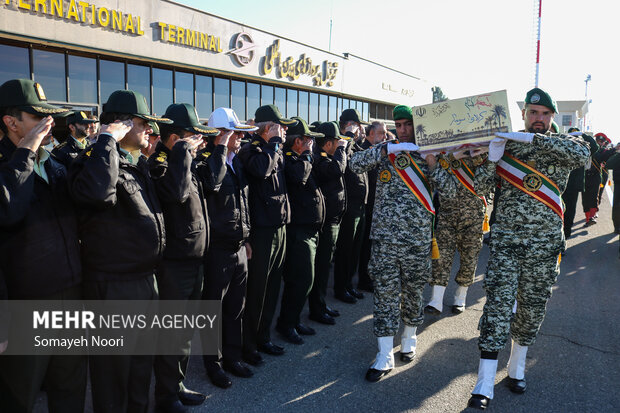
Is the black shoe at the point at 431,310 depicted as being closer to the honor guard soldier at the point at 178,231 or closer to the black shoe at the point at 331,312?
the black shoe at the point at 331,312

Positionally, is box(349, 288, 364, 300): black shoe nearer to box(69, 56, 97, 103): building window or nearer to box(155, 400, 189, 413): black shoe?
box(155, 400, 189, 413): black shoe

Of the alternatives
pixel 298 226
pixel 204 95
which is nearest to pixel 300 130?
pixel 298 226

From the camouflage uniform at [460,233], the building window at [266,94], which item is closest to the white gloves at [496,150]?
the camouflage uniform at [460,233]

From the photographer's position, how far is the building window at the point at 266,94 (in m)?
16.8

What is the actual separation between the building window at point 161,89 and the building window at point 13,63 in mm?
3368

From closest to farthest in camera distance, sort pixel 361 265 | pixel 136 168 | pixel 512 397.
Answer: pixel 136 168
pixel 512 397
pixel 361 265

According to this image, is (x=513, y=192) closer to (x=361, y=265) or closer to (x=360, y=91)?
(x=361, y=265)

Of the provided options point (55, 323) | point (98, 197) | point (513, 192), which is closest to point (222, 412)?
point (55, 323)

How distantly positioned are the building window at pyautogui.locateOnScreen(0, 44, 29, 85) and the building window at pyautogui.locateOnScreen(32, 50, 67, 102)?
0.61ft

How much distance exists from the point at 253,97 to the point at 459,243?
1243 centimetres

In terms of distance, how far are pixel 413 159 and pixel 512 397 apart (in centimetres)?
210

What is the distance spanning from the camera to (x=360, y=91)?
2270 cm

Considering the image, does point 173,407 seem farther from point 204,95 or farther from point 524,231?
point 204,95

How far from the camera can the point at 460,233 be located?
5469 mm
